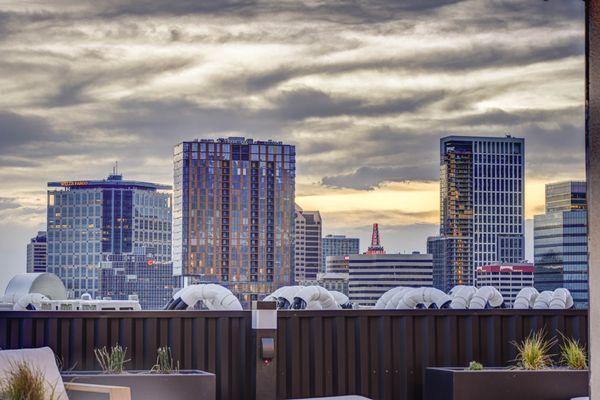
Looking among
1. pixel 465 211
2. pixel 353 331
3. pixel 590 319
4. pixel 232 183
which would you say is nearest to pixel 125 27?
pixel 353 331

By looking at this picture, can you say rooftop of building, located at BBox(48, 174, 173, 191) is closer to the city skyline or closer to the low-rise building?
the low-rise building

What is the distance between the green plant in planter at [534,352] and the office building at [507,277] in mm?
76764

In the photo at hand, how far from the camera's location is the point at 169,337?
6801mm

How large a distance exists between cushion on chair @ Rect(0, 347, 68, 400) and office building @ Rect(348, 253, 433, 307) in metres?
79.1

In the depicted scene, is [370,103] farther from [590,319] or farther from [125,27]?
[590,319]

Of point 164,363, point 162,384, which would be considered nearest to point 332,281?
point 164,363

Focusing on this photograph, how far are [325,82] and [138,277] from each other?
49.7m

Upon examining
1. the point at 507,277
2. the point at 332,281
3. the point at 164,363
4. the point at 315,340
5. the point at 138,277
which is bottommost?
the point at 332,281

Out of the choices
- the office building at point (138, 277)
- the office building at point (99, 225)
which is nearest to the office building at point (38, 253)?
the office building at point (99, 225)

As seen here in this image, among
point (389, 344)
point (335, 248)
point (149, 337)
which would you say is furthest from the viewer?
point (335, 248)

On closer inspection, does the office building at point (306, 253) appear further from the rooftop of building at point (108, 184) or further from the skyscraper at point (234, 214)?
the rooftop of building at point (108, 184)

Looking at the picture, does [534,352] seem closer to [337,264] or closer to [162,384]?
[162,384]

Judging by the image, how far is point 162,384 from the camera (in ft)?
19.3

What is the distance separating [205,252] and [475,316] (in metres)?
86.2
